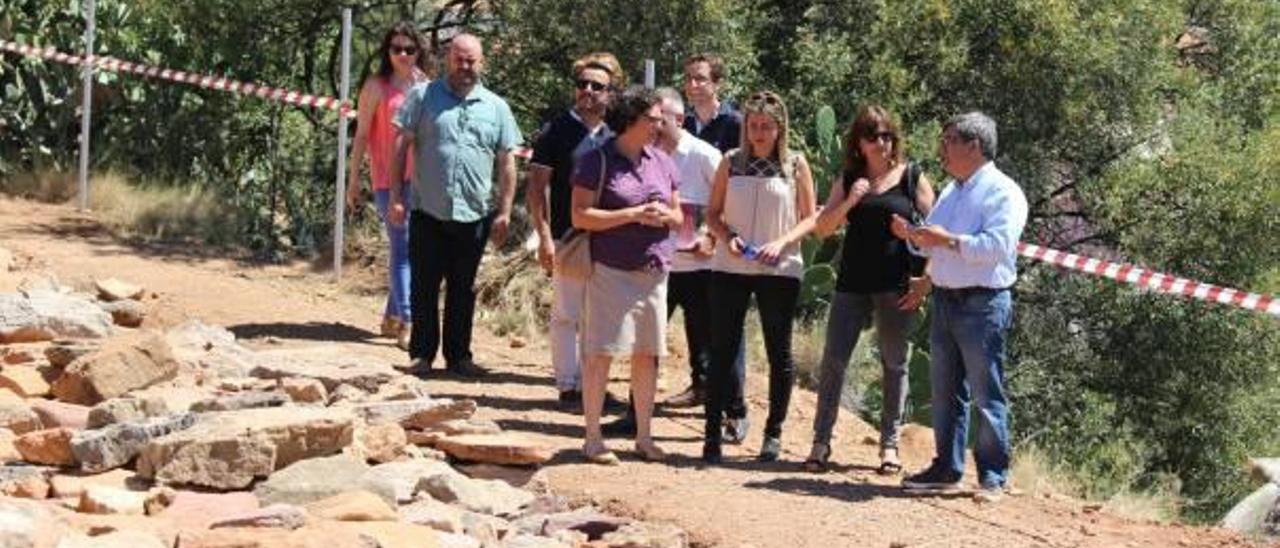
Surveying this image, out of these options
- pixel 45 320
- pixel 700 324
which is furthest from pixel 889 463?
pixel 45 320

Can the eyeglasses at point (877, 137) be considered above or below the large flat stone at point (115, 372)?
above

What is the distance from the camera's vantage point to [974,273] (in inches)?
317

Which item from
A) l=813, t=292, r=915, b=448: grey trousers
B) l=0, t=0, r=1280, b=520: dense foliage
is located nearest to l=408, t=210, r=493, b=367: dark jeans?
l=813, t=292, r=915, b=448: grey trousers

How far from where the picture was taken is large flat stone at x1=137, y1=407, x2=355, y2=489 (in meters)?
7.30

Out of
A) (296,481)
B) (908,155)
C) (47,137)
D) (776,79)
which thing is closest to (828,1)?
(776,79)

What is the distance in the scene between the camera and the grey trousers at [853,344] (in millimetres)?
8664

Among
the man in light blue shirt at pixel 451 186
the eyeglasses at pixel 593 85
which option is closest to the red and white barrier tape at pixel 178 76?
the man in light blue shirt at pixel 451 186

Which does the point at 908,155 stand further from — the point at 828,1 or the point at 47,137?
the point at 47,137

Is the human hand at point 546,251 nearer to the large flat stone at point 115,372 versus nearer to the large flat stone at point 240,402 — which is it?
the large flat stone at point 240,402

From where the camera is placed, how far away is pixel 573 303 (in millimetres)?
9695

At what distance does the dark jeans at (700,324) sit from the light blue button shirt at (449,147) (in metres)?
1.10

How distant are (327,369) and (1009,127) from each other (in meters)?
7.71

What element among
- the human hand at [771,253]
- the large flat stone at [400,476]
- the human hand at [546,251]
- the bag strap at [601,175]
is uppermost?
the bag strap at [601,175]

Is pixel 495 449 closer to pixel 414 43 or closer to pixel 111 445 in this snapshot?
pixel 111 445
